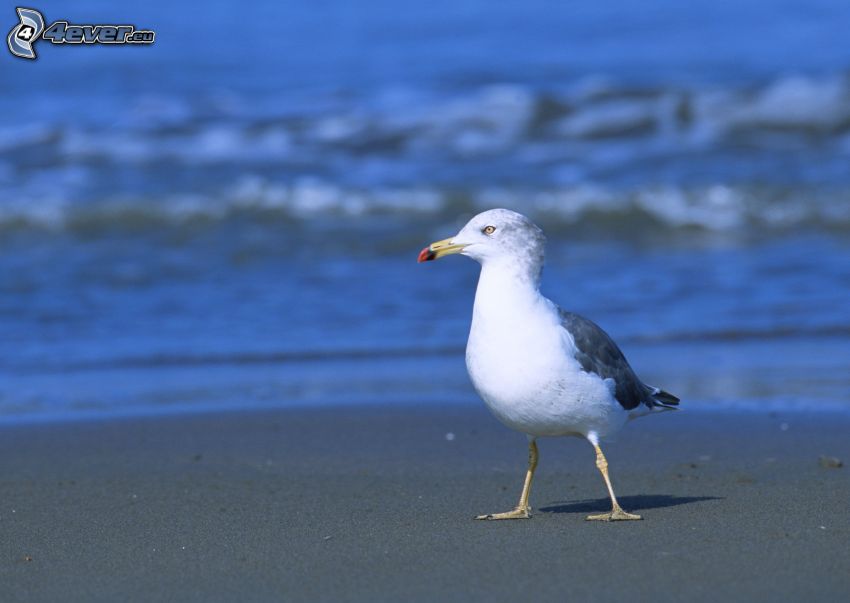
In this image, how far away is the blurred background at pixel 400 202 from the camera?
26.6 ft

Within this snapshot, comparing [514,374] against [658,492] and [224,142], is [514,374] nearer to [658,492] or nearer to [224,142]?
[658,492]

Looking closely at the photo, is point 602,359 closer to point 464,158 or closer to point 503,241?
point 503,241

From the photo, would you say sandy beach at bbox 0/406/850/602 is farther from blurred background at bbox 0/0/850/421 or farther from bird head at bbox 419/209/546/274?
bird head at bbox 419/209/546/274

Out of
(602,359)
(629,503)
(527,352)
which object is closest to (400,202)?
(629,503)

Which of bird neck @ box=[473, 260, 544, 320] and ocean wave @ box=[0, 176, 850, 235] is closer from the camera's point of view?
bird neck @ box=[473, 260, 544, 320]

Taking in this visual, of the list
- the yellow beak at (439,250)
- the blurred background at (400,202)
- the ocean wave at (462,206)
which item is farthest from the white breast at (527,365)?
the ocean wave at (462,206)

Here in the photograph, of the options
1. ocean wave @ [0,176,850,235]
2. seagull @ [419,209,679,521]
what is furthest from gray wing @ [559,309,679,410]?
ocean wave @ [0,176,850,235]

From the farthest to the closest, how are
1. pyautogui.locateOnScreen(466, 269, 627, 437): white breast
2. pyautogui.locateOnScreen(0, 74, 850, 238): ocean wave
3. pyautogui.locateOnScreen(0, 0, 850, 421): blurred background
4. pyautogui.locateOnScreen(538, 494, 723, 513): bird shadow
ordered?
pyautogui.locateOnScreen(0, 74, 850, 238): ocean wave → pyautogui.locateOnScreen(0, 0, 850, 421): blurred background → pyautogui.locateOnScreen(538, 494, 723, 513): bird shadow → pyautogui.locateOnScreen(466, 269, 627, 437): white breast

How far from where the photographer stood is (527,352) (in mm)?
4664

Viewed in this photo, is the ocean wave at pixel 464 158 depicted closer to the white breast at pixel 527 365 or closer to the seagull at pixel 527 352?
the seagull at pixel 527 352

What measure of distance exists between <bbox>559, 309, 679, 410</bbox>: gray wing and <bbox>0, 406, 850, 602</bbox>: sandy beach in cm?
45

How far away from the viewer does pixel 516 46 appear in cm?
2284

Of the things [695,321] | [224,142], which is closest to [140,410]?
[695,321]

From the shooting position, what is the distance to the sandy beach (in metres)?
4.03
